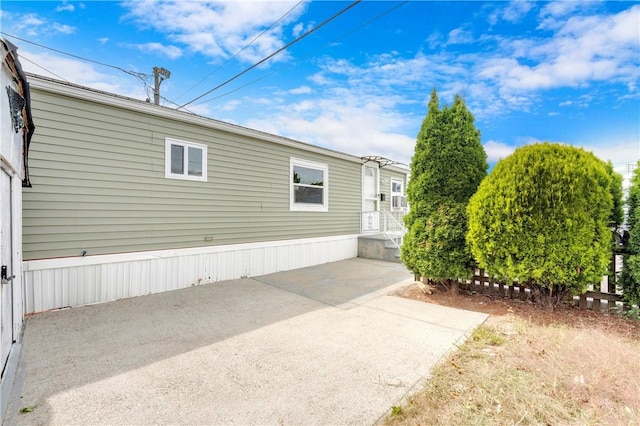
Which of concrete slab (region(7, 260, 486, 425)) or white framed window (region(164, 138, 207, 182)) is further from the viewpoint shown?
white framed window (region(164, 138, 207, 182))

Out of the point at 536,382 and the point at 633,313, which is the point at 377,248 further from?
the point at 536,382

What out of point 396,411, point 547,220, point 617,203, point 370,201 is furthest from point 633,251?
point 370,201

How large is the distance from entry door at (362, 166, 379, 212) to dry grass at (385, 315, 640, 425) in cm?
758

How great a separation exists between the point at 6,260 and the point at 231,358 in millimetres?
2233

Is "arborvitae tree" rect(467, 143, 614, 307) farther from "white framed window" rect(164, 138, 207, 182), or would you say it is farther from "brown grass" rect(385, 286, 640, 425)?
"white framed window" rect(164, 138, 207, 182)

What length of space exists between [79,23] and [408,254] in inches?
361

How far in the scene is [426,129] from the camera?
5.30 metres

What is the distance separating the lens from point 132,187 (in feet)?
17.3

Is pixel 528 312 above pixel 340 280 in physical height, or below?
above

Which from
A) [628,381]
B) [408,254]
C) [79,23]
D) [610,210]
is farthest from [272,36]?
[628,381]

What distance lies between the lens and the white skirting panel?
443 cm

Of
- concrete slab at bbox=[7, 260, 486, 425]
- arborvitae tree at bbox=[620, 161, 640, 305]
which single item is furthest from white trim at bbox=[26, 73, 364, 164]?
arborvitae tree at bbox=[620, 161, 640, 305]

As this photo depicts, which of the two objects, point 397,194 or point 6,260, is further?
point 397,194

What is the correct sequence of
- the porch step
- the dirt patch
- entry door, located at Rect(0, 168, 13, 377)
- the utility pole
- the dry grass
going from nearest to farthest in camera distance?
the dry grass
entry door, located at Rect(0, 168, 13, 377)
the dirt patch
the porch step
the utility pole
